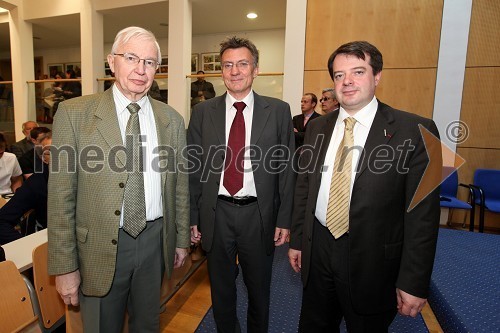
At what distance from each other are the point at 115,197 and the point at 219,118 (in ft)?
2.48

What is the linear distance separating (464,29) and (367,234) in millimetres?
4397

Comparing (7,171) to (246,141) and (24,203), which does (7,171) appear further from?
(246,141)

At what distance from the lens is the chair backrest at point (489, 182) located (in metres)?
4.11

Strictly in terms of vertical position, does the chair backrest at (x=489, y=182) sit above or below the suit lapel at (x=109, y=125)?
below

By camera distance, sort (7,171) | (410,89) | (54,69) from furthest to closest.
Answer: (54,69) → (410,89) → (7,171)

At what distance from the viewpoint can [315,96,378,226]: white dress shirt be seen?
1.36 meters

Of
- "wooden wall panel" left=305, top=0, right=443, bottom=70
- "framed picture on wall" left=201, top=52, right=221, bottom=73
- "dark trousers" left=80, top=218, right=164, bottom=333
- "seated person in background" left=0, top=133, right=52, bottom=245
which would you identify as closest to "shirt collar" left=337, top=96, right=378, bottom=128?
"dark trousers" left=80, top=218, right=164, bottom=333

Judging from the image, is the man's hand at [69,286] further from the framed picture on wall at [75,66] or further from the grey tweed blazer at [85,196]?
the framed picture on wall at [75,66]

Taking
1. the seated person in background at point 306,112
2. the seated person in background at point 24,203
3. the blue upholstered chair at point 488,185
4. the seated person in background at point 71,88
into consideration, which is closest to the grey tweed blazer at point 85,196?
the seated person in background at point 24,203

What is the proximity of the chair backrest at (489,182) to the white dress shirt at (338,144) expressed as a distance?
3832mm

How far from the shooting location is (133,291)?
4.67 ft

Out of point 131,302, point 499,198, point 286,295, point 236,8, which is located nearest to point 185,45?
point 236,8

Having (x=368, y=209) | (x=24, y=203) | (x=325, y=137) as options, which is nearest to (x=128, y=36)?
(x=325, y=137)

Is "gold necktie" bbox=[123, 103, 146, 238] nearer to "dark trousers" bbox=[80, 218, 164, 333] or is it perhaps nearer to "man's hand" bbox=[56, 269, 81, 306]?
"dark trousers" bbox=[80, 218, 164, 333]
